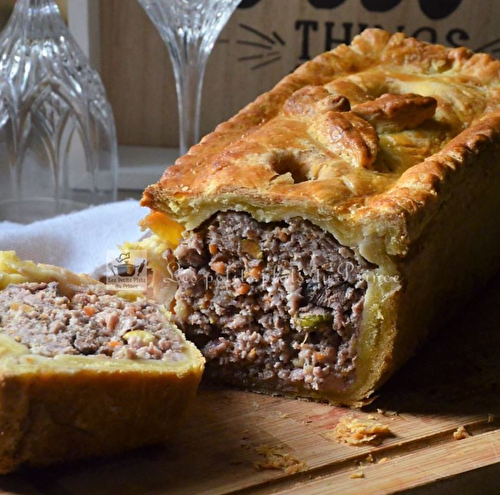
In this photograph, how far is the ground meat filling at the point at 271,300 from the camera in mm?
3658

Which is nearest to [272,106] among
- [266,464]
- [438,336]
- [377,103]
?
[377,103]

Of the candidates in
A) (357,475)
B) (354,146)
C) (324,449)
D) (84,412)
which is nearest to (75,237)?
(354,146)

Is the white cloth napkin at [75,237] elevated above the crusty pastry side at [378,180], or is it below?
below

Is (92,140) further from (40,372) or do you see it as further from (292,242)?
(40,372)

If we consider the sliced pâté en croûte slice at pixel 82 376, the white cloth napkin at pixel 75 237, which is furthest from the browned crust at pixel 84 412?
the white cloth napkin at pixel 75 237

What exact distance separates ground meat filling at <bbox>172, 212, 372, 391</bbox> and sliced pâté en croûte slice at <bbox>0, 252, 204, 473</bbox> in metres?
0.29

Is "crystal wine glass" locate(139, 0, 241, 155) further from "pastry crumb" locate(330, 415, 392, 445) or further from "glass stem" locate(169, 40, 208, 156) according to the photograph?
"pastry crumb" locate(330, 415, 392, 445)

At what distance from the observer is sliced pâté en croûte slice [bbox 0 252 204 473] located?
10.0ft

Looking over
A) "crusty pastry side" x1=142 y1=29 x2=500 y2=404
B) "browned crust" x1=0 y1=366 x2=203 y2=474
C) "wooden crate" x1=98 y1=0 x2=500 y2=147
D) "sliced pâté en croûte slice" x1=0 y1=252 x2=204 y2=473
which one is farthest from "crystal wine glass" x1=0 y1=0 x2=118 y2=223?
"browned crust" x1=0 y1=366 x2=203 y2=474

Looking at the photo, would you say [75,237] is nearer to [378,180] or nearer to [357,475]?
[378,180]

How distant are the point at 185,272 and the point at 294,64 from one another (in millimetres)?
3455

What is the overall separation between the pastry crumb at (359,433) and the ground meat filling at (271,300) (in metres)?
0.24

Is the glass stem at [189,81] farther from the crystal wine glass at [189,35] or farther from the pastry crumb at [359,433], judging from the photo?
the pastry crumb at [359,433]

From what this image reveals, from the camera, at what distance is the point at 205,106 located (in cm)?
716
